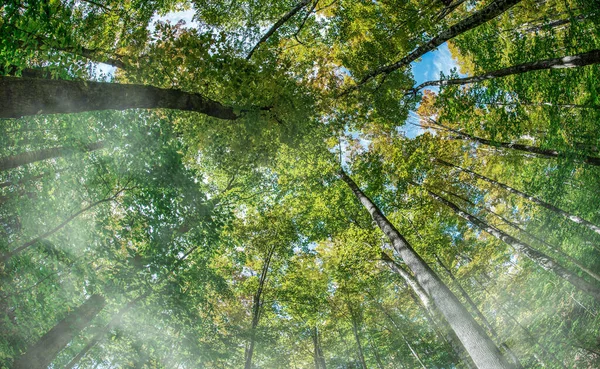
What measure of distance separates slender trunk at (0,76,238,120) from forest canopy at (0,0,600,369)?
17 millimetres

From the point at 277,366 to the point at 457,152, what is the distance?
17.8m

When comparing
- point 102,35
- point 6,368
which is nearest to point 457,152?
point 102,35

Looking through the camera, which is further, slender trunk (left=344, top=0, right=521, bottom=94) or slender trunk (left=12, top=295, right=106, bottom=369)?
slender trunk (left=12, top=295, right=106, bottom=369)

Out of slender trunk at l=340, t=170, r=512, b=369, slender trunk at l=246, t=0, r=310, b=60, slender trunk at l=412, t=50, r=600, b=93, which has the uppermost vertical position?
slender trunk at l=246, t=0, r=310, b=60

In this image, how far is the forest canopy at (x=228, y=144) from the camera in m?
4.63

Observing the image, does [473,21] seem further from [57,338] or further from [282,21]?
[57,338]

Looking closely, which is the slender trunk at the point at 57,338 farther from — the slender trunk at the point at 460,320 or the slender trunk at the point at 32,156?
the slender trunk at the point at 460,320

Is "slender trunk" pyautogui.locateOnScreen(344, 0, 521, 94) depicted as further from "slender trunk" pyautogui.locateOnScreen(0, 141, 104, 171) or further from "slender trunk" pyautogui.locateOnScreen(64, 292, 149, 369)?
"slender trunk" pyautogui.locateOnScreen(64, 292, 149, 369)

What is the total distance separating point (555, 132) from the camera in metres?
5.55

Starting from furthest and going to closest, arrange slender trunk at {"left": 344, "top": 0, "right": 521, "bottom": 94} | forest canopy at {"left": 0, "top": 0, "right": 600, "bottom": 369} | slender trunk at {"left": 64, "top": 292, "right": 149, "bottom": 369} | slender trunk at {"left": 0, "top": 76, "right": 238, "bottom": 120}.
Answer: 1. slender trunk at {"left": 64, "top": 292, "right": 149, "bottom": 369}
2. forest canopy at {"left": 0, "top": 0, "right": 600, "bottom": 369}
3. slender trunk at {"left": 344, "top": 0, "right": 521, "bottom": 94}
4. slender trunk at {"left": 0, "top": 76, "right": 238, "bottom": 120}

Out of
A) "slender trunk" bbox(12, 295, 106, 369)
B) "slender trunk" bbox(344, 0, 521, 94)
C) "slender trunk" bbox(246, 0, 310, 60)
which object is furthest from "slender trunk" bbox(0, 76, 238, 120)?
"slender trunk" bbox(12, 295, 106, 369)

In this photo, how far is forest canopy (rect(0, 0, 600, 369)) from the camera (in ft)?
15.2

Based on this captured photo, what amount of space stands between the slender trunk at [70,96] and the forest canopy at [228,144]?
2 centimetres

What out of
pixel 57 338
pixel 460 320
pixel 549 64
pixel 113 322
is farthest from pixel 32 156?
pixel 549 64
